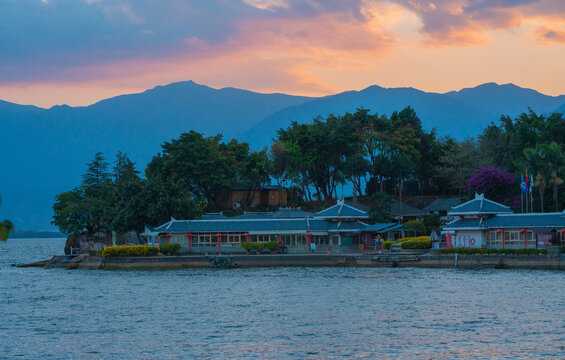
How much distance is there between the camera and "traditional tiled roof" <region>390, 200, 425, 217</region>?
338 feet

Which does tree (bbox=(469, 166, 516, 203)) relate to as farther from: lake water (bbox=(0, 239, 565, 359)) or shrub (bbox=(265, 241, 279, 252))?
shrub (bbox=(265, 241, 279, 252))

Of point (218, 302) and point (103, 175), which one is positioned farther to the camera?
point (103, 175)

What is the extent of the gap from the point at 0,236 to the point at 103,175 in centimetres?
11923

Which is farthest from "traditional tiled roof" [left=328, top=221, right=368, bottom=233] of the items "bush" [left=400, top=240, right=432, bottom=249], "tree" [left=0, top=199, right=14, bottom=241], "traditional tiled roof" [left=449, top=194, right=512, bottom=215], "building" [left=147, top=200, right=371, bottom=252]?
"tree" [left=0, top=199, right=14, bottom=241]

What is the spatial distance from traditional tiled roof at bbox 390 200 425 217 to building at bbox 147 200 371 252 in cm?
1828

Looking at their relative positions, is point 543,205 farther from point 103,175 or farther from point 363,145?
point 103,175

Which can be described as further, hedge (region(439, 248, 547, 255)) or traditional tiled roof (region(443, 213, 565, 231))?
traditional tiled roof (region(443, 213, 565, 231))

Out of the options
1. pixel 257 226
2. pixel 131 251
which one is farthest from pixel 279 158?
pixel 131 251

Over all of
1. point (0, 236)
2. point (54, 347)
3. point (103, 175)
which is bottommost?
point (54, 347)

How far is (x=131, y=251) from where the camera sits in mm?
77062

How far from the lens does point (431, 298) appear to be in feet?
159

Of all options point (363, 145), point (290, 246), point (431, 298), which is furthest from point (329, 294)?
point (363, 145)

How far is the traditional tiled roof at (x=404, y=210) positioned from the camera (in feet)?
338

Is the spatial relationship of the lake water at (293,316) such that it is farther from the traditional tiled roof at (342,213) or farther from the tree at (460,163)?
the tree at (460,163)
